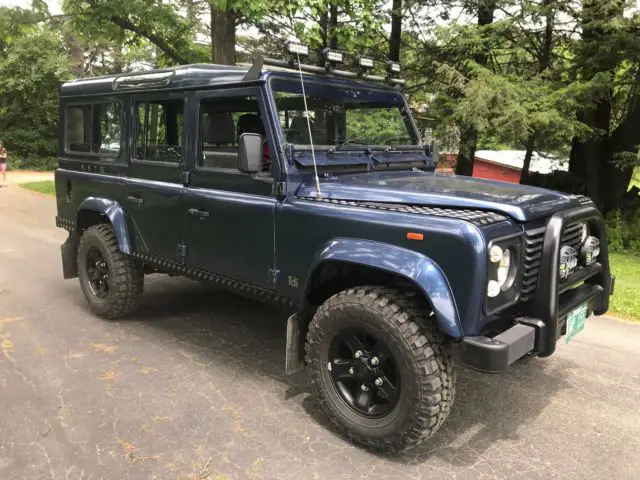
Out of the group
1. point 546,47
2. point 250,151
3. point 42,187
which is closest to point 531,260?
point 250,151

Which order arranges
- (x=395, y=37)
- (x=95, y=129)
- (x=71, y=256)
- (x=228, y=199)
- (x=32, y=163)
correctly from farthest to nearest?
(x=32, y=163), (x=395, y=37), (x=71, y=256), (x=95, y=129), (x=228, y=199)

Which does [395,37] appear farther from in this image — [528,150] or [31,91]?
[31,91]

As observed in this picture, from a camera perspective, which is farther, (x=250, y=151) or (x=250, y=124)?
(x=250, y=124)

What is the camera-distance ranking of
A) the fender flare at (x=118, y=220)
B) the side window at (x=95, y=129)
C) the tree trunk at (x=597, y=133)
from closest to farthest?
the fender flare at (x=118, y=220), the side window at (x=95, y=129), the tree trunk at (x=597, y=133)

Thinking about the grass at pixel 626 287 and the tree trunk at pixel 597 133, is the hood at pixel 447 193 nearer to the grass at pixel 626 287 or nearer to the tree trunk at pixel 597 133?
the grass at pixel 626 287

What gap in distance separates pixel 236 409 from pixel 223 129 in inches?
79.7

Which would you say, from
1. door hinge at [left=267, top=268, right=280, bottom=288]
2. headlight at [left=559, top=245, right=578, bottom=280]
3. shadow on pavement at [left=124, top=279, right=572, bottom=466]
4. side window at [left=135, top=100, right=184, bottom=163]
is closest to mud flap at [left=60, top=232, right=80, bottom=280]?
shadow on pavement at [left=124, top=279, right=572, bottom=466]

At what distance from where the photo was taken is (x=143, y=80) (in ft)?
15.1

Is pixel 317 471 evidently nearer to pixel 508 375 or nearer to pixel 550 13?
pixel 508 375

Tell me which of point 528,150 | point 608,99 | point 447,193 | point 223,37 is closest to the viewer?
point 447,193

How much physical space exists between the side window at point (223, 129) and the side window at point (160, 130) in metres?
0.27

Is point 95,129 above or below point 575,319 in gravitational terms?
above

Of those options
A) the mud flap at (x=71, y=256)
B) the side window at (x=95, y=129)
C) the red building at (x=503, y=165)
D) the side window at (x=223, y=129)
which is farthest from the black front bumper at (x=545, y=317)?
the red building at (x=503, y=165)

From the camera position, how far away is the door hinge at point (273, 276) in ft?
12.0
